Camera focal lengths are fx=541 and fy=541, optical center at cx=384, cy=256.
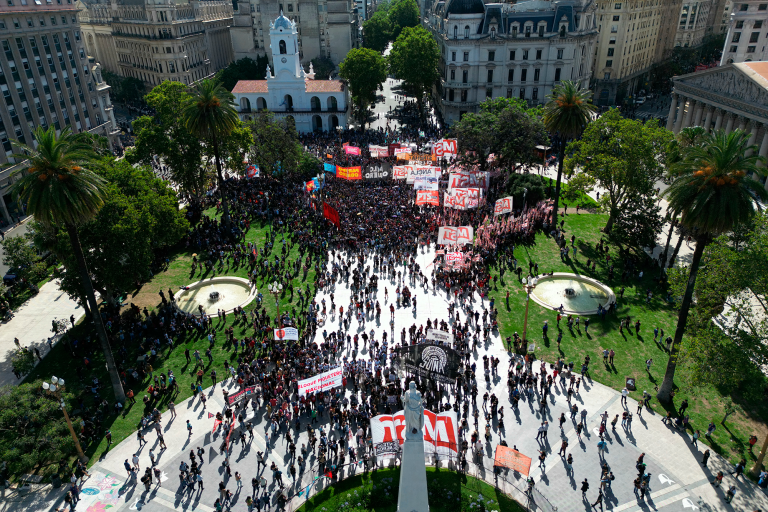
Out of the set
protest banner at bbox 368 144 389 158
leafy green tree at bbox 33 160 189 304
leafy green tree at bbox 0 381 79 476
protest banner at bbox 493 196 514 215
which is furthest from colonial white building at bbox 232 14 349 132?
leafy green tree at bbox 0 381 79 476

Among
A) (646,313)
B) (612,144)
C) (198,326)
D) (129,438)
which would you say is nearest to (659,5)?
(612,144)

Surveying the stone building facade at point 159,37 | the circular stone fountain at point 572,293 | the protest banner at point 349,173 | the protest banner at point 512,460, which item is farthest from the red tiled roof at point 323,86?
the protest banner at point 512,460

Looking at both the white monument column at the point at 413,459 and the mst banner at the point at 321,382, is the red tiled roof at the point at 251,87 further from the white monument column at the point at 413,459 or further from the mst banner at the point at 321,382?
the white monument column at the point at 413,459

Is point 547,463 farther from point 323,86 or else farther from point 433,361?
point 323,86

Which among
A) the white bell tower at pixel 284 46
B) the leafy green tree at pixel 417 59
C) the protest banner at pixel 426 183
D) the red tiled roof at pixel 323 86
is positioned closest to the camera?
the protest banner at pixel 426 183

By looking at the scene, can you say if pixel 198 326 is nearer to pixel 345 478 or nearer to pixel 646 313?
pixel 345 478

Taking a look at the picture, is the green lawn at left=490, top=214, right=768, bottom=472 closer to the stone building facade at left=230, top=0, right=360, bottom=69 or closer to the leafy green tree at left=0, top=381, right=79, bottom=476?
the leafy green tree at left=0, top=381, right=79, bottom=476

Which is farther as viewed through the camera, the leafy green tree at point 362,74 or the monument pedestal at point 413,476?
the leafy green tree at point 362,74
